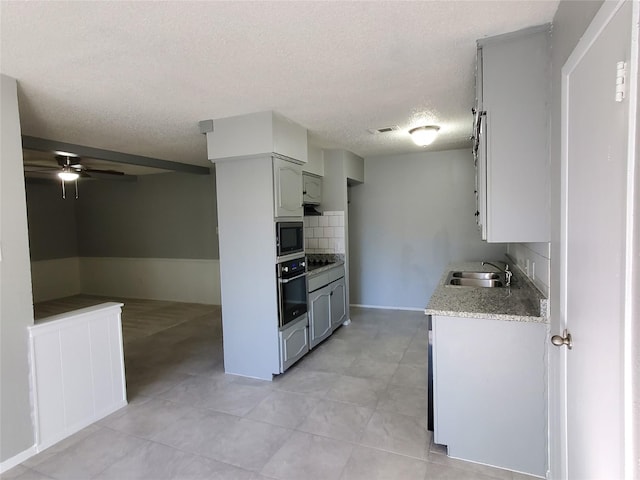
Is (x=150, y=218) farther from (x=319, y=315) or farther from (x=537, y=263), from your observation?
(x=537, y=263)

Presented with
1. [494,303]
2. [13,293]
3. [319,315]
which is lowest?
[319,315]

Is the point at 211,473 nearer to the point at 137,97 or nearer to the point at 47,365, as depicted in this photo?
the point at 47,365

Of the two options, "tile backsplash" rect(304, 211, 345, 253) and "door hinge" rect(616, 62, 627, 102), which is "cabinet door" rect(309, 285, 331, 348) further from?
"door hinge" rect(616, 62, 627, 102)

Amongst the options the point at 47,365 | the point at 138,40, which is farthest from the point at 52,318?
the point at 138,40

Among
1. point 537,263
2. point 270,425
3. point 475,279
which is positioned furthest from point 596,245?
point 475,279

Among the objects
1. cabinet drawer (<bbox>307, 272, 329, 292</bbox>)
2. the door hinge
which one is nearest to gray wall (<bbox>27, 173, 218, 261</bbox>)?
cabinet drawer (<bbox>307, 272, 329, 292</bbox>)

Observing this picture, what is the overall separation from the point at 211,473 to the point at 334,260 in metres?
3.02

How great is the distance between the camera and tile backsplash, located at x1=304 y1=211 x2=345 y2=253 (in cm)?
472

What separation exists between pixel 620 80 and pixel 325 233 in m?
3.92

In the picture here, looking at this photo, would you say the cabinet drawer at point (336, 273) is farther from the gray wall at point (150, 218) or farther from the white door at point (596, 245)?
the white door at point (596, 245)

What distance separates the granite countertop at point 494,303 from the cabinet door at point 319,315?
151 centimetres

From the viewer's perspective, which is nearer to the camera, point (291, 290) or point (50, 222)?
point (291, 290)

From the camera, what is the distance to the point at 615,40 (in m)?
1.02

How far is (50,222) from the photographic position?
7059mm
